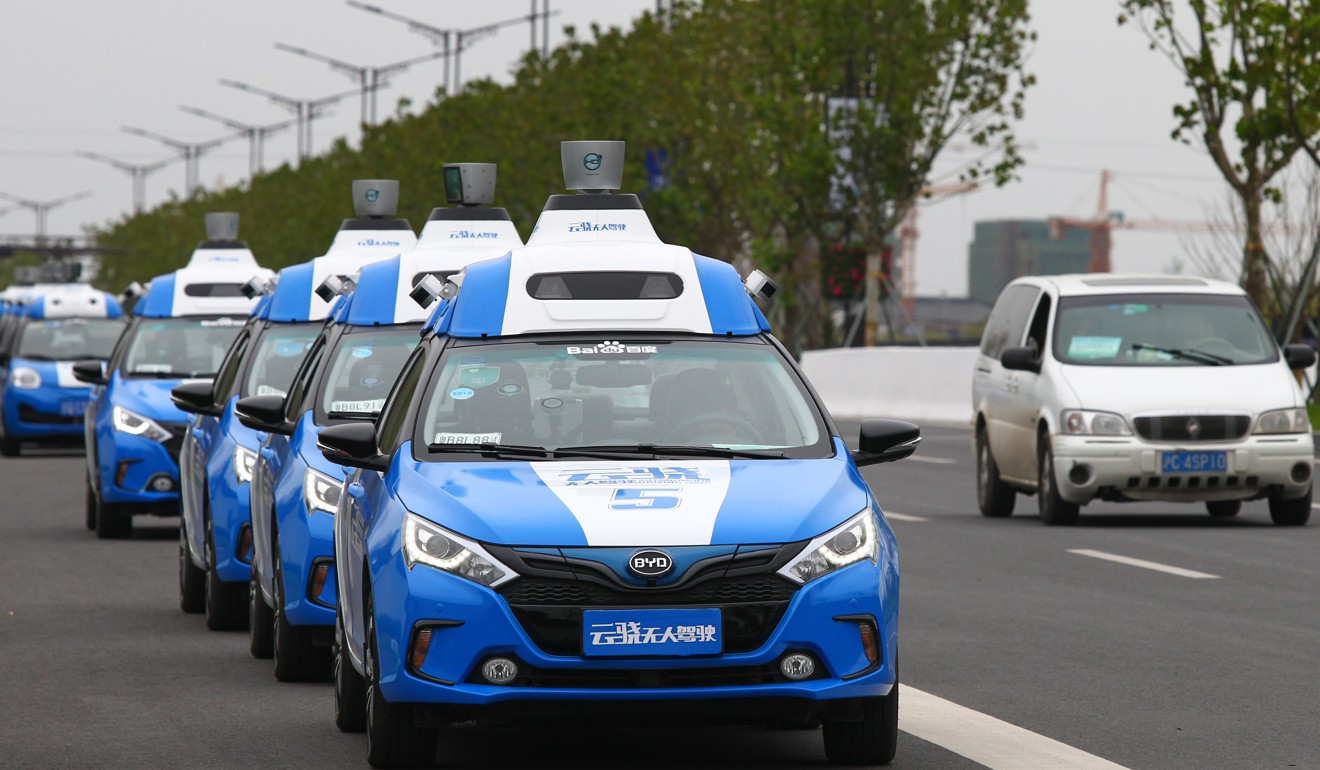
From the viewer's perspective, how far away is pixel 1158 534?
1856 centimetres

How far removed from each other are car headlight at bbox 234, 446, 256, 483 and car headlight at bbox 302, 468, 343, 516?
2104 mm

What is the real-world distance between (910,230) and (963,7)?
472 ft

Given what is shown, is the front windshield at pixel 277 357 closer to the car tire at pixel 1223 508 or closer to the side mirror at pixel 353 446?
the side mirror at pixel 353 446

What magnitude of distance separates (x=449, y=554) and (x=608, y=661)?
0.55 meters

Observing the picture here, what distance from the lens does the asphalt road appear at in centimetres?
879

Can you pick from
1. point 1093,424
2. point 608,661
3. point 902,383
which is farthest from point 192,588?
point 902,383

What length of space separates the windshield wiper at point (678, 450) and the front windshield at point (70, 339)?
2482cm

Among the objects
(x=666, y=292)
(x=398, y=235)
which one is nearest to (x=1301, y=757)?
(x=666, y=292)

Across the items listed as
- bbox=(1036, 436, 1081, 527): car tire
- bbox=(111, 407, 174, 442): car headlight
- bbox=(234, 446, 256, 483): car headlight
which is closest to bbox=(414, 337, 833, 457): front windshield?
bbox=(234, 446, 256, 483): car headlight

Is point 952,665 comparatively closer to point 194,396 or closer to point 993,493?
point 194,396

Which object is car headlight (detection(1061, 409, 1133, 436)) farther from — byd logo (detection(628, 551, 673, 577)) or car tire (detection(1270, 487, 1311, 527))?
byd logo (detection(628, 551, 673, 577))

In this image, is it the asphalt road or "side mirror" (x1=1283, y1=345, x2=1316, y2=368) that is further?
"side mirror" (x1=1283, y1=345, x2=1316, y2=368)

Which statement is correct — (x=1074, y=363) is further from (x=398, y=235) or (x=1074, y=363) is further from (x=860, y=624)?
(x=860, y=624)

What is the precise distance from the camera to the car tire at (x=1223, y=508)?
799 inches
